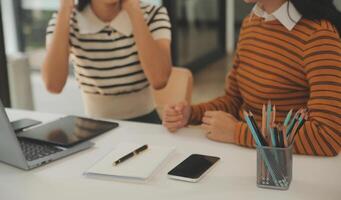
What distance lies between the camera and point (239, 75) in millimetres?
1783

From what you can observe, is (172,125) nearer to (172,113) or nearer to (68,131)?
(172,113)

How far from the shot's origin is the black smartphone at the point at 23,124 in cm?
171

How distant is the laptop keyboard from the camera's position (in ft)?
4.80

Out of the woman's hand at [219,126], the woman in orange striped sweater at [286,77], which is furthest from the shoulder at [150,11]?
the woman's hand at [219,126]

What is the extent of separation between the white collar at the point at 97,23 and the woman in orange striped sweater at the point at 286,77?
484mm

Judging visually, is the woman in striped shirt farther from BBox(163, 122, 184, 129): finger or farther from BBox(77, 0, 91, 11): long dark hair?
BBox(163, 122, 184, 129): finger

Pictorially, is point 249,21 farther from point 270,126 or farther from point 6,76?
point 6,76

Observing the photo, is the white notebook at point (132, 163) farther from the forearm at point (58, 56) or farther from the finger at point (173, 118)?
the forearm at point (58, 56)

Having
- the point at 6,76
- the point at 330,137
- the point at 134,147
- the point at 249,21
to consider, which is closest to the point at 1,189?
the point at 134,147

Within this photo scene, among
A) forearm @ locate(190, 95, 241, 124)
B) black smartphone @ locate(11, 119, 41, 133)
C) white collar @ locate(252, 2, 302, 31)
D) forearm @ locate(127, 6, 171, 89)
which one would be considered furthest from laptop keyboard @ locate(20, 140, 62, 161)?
white collar @ locate(252, 2, 302, 31)

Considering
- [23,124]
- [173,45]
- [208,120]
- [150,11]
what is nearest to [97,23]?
[150,11]

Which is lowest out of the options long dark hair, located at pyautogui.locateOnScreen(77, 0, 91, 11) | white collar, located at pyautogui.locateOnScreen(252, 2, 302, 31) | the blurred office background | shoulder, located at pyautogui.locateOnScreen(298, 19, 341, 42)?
the blurred office background

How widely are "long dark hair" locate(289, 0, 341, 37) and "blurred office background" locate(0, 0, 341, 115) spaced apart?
2059mm

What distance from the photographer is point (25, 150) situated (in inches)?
59.5
